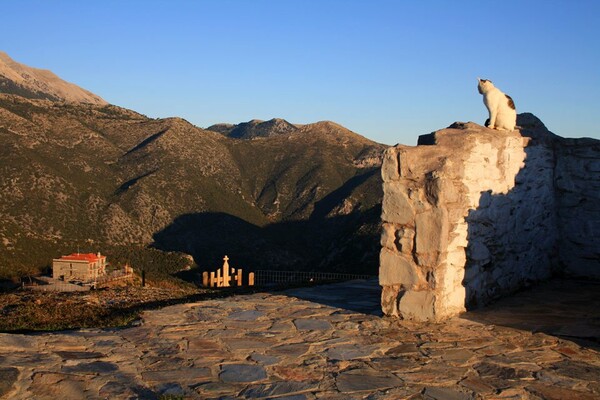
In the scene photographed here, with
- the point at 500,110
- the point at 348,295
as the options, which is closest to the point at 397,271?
the point at 348,295

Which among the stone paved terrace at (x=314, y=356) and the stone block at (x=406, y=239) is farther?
the stone block at (x=406, y=239)

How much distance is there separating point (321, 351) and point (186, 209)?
1529 inches

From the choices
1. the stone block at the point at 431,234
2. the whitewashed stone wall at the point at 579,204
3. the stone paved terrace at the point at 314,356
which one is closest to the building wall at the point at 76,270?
the stone paved terrace at the point at 314,356

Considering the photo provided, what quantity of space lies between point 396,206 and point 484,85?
272 centimetres

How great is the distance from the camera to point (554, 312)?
261 inches

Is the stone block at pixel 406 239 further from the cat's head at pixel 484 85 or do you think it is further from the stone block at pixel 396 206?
the cat's head at pixel 484 85

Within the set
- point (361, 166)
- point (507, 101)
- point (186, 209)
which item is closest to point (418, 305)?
point (507, 101)

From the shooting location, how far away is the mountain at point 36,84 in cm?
7736

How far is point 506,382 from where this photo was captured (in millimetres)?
4336

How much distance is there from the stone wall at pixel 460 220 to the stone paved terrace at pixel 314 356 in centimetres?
34

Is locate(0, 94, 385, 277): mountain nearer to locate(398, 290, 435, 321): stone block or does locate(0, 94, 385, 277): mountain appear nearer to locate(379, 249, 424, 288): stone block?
locate(379, 249, 424, 288): stone block

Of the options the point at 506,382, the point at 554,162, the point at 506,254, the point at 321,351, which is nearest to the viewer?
the point at 506,382

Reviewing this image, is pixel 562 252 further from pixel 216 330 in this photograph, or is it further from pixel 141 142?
pixel 141 142

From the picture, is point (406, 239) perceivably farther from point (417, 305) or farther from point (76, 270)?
point (76, 270)
